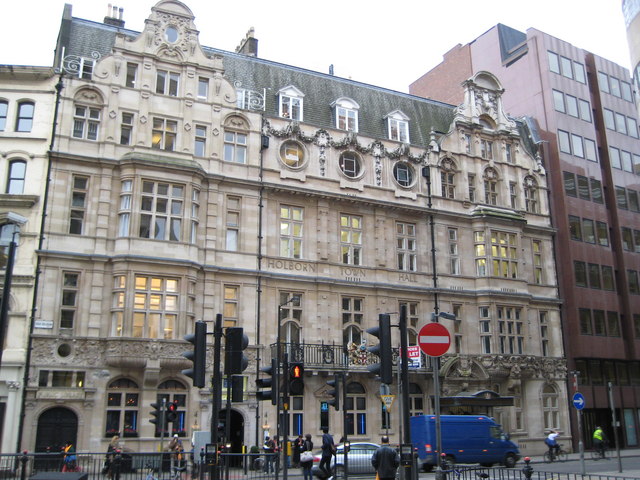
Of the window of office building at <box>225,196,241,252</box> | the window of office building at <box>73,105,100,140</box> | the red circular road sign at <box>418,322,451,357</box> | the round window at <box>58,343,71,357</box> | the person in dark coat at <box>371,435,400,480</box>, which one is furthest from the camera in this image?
the window of office building at <box>225,196,241,252</box>

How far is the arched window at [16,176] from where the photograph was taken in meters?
29.4

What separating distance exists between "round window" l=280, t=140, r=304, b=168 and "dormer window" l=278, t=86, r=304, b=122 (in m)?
1.90

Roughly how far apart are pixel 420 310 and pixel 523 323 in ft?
23.0

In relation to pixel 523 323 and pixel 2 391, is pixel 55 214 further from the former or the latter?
pixel 523 323

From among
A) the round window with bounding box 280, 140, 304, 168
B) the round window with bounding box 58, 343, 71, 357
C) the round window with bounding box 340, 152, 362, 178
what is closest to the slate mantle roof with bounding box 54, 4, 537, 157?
the round window with bounding box 280, 140, 304, 168

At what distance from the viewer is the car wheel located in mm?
30328

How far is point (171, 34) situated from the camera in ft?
111

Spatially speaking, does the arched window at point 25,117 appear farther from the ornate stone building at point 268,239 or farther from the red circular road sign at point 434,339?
Result: the red circular road sign at point 434,339

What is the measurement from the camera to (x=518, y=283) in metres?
39.6

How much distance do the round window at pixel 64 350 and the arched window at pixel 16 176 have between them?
7.03 metres

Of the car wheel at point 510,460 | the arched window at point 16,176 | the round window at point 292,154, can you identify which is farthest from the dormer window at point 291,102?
the car wheel at point 510,460

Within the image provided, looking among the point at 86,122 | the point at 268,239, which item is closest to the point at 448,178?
the point at 268,239

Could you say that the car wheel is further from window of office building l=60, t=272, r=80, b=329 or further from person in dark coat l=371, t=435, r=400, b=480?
window of office building l=60, t=272, r=80, b=329

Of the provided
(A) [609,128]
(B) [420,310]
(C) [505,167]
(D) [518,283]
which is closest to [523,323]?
(D) [518,283]
